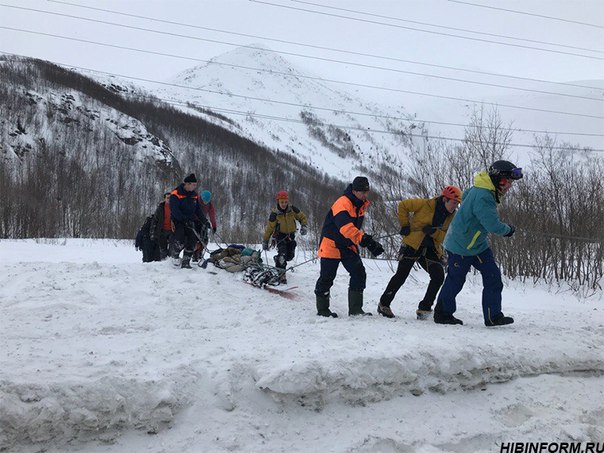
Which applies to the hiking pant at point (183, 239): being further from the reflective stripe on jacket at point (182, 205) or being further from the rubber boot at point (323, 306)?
the rubber boot at point (323, 306)

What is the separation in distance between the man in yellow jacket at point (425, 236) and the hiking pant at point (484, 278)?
0.52 m

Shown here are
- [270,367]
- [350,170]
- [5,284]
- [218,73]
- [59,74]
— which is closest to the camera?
[270,367]

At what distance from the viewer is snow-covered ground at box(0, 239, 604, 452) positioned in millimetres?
2926

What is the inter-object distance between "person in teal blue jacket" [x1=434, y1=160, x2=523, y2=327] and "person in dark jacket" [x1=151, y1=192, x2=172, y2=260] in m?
5.66

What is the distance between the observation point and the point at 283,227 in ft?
29.5

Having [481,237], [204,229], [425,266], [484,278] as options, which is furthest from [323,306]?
[204,229]

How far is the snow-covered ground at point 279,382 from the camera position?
293 centimetres

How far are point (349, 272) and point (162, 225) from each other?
496 centimetres

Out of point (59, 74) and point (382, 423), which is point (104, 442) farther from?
point (59, 74)

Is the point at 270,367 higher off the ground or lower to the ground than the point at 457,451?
higher

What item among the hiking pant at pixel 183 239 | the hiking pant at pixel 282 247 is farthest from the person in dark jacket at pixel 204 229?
the hiking pant at pixel 282 247

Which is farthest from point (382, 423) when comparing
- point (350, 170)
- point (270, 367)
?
point (350, 170)

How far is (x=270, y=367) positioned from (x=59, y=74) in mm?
62900

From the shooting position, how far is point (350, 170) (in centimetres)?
7844
